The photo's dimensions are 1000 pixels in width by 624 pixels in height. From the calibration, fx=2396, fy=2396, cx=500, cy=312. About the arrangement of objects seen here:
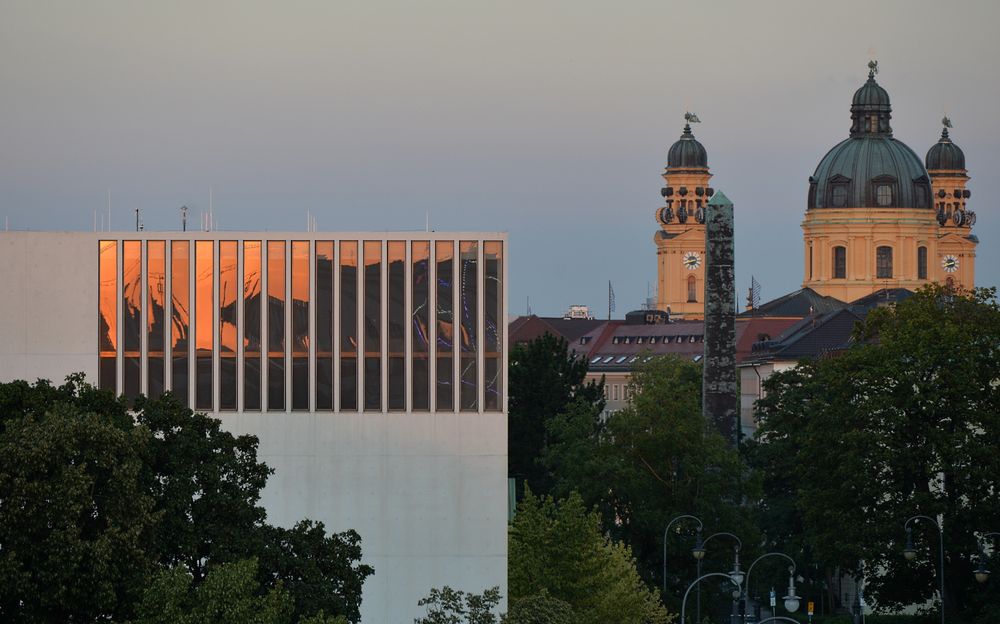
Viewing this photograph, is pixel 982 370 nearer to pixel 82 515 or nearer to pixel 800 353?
pixel 82 515

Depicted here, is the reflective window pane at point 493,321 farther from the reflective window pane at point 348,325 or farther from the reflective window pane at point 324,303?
the reflective window pane at point 324,303

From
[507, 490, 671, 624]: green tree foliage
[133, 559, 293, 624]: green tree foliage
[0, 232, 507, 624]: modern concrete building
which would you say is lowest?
[507, 490, 671, 624]: green tree foliage

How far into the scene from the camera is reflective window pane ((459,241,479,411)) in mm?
68812

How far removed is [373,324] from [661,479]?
2652cm

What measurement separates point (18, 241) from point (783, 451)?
41748mm

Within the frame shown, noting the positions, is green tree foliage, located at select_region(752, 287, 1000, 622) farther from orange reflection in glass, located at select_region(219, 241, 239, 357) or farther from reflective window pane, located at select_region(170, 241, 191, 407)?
reflective window pane, located at select_region(170, 241, 191, 407)

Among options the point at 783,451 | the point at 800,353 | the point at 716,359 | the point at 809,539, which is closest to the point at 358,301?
the point at 809,539

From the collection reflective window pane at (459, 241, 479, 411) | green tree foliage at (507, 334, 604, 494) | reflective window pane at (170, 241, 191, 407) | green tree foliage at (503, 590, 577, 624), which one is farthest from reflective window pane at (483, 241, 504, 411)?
green tree foliage at (507, 334, 604, 494)

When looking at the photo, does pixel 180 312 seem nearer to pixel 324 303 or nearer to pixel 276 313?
pixel 276 313

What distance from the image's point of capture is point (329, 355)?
69188mm

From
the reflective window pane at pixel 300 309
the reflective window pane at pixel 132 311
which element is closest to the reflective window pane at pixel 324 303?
the reflective window pane at pixel 300 309

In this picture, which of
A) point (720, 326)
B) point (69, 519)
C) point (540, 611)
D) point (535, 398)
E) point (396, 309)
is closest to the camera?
point (69, 519)

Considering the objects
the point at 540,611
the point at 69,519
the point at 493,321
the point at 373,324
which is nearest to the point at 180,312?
the point at 373,324

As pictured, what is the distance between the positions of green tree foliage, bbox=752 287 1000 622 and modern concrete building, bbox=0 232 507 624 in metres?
13.5
